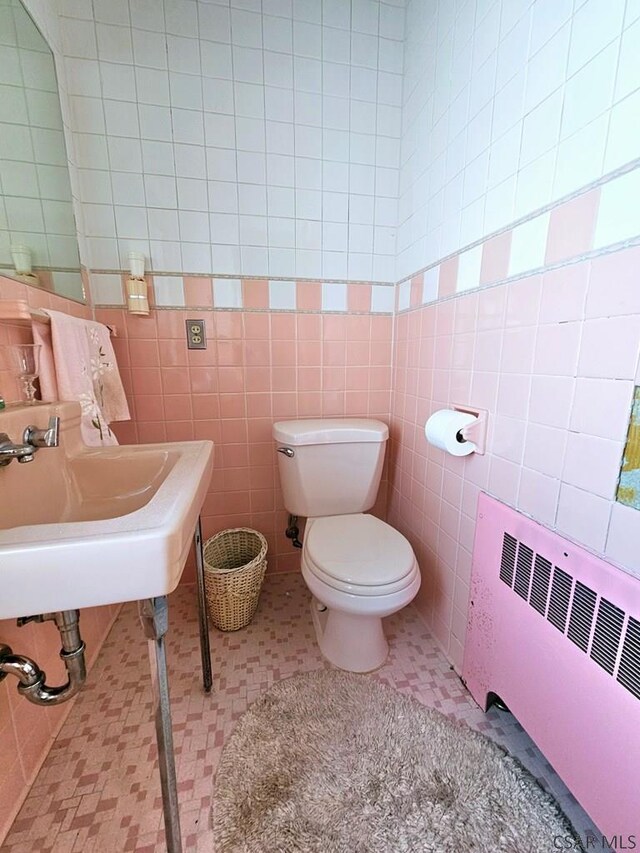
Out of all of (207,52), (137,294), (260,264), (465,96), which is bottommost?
(137,294)

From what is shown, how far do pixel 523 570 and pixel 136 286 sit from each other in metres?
1.57

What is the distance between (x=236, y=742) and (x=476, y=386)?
1219 millimetres

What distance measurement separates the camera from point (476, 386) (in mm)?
1047

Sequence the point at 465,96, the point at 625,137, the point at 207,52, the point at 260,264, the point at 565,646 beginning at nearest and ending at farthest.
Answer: the point at 625,137 < the point at 565,646 < the point at 465,96 < the point at 207,52 < the point at 260,264

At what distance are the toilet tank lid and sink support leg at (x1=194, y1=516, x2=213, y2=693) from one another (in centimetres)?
47

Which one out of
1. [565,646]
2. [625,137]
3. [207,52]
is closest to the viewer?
[625,137]

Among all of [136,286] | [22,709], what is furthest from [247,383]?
[22,709]

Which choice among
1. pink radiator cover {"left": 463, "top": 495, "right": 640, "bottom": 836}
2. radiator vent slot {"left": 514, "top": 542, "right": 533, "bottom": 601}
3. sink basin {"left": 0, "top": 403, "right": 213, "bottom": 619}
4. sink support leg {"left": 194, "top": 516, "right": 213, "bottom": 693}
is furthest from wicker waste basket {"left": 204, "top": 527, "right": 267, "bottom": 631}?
radiator vent slot {"left": 514, "top": 542, "right": 533, "bottom": 601}

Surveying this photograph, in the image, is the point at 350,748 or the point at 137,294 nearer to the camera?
the point at 350,748

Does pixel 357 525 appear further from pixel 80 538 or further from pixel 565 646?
pixel 80 538

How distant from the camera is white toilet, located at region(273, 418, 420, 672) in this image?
3.41 ft

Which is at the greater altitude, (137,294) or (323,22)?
(323,22)

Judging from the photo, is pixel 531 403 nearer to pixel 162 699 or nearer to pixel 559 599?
pixel 559 599

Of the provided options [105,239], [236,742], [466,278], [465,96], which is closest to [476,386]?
[466,278]
